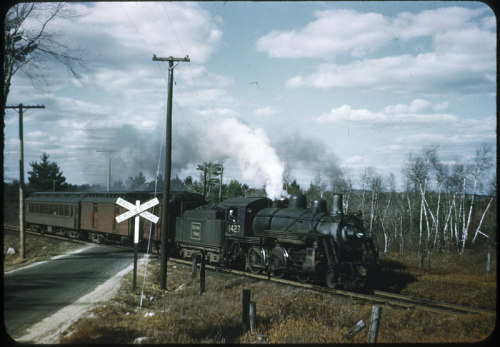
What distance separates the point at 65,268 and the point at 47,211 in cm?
1692

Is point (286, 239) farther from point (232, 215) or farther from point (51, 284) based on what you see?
point (51, 284)

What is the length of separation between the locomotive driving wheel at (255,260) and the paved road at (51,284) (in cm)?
535

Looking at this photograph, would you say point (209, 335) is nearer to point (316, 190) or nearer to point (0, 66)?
point (0, 66)

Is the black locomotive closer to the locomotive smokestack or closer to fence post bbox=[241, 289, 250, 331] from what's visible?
the locomotive smokestack

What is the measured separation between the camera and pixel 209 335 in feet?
26.9

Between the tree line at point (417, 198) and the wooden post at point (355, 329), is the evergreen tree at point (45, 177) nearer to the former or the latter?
the tree line at point (417, 198)

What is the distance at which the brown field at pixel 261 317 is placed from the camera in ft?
26.3

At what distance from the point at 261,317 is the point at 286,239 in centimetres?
436

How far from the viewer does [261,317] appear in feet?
32.0

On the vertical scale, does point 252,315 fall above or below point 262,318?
above

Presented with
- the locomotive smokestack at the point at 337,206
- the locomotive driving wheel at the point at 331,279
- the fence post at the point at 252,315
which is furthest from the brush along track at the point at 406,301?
the fence post at the point at 252,315

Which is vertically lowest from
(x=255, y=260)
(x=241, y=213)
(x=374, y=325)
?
(x=255, y=260)

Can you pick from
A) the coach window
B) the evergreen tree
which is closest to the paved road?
the coach window

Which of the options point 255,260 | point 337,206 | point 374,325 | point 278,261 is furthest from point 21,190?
point 374,325
